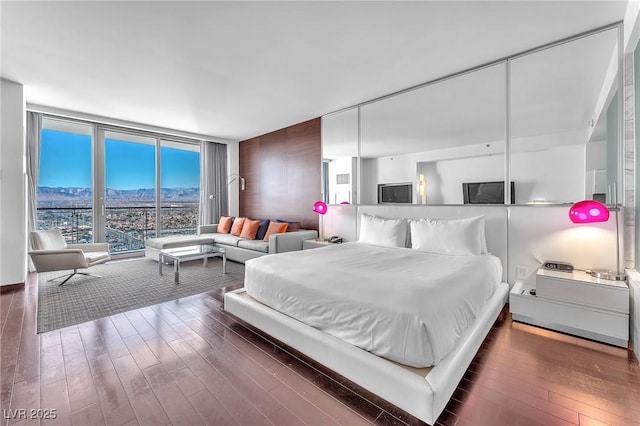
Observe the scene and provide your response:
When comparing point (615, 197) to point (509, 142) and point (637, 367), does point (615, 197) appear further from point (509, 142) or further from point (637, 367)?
point (637, 367)

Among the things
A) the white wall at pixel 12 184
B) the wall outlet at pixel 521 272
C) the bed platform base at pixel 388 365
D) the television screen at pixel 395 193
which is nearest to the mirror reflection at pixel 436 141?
the television screen at pixel 395 193

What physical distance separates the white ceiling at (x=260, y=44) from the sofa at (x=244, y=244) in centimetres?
223

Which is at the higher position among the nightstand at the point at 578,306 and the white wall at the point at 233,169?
the white wall at the point at 233,169

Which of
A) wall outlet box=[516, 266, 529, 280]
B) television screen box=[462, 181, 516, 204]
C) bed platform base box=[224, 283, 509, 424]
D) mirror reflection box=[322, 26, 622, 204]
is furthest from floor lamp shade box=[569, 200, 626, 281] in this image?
bed platform base box=[224, 283, 509, 424]

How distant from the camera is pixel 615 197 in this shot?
96.7 inches

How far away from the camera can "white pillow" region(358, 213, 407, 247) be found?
355cm

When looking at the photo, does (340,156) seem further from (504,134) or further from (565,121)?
(565,121)

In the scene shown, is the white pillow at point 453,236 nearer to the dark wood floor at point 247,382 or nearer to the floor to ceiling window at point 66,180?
the dark wood floor at point 247,382

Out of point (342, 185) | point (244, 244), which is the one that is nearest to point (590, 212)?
point (342, 185)

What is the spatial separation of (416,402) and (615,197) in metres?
2.64

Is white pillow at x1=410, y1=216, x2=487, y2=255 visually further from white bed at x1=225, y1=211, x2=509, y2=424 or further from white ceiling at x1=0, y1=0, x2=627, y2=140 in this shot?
white ceiling at x1=0, y1=0, x2=627, y2=140

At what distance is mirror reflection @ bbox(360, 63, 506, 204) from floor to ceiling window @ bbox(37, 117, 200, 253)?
459cm

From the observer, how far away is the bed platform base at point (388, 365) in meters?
1.39

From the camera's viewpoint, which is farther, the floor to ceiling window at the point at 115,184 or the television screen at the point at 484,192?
the floor to ceiling window at the point at 115,184
